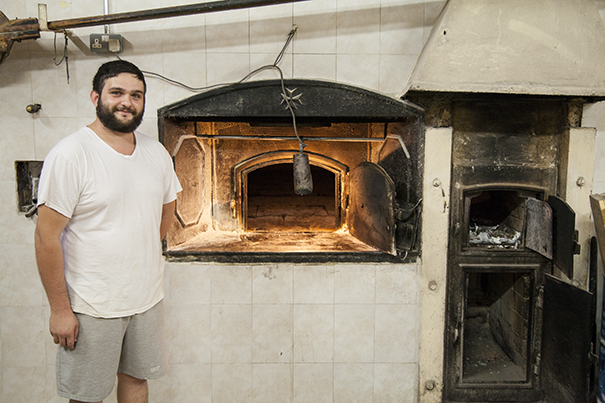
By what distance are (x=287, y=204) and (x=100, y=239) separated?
3.81 metres

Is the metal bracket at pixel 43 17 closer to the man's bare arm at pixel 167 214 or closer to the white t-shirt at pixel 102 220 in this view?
the white t-shirt at pixel 102 220

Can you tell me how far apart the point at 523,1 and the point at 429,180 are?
1096 millimetres

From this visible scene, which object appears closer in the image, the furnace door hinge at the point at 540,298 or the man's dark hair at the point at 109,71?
the man's dark hair at the point at 109,71

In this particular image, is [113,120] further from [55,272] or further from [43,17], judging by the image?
[43,17]

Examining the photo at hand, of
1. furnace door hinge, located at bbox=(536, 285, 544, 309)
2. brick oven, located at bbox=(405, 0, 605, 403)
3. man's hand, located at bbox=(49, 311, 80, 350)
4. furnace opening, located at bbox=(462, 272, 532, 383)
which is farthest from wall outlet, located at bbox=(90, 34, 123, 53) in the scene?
furnace door hinge, located at bbox=(536, 285, 544, 309)

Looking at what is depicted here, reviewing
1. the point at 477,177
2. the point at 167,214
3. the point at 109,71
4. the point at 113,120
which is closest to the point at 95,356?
the point at 167,214

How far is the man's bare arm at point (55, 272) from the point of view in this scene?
1.39 meters

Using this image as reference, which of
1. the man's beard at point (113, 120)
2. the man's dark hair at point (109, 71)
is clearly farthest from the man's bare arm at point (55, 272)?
the man's dark hair at point (109, 71)

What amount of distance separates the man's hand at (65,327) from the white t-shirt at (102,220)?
0.05 metres

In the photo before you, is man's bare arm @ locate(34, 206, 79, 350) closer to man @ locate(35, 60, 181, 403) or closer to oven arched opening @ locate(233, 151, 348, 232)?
man @ locate(35, 60, 181, 403)

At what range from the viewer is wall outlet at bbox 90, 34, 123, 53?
2129mm

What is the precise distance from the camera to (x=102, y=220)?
4.90ft

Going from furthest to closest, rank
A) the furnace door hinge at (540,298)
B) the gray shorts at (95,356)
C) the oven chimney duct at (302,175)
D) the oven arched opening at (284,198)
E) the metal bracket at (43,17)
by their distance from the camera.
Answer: the oven arched opening at (284,198) < the furnace door hinge at (540,298) < the oven chimney duct at (302,175) < the metal bracket at (43,17) < the gray shorts at (95,356)

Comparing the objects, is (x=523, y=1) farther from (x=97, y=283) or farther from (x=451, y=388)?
(x=97, y=283)
